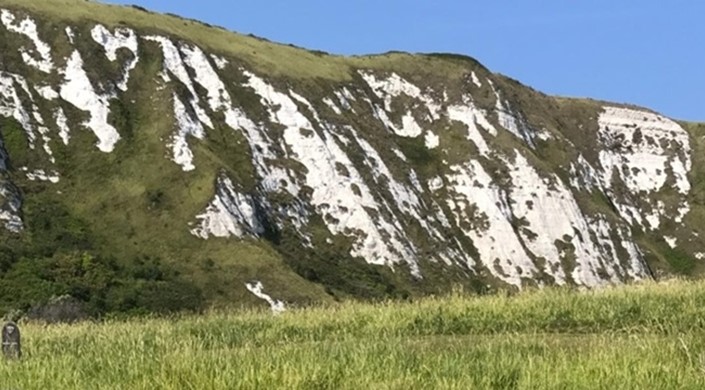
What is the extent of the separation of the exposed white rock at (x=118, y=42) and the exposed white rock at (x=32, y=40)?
6.24 meters

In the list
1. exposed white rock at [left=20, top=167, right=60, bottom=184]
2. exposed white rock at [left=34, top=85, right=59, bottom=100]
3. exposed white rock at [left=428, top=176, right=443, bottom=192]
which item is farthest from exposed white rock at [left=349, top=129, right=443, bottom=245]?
exposed white rock at [left=20, top=167, right=60, bottom=184]

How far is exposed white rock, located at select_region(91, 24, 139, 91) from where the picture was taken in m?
104

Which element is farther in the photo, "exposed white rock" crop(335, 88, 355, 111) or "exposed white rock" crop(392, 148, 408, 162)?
"exposed white rock" crop(335, 88, 355, 111)

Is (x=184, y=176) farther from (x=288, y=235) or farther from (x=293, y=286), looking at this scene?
(x=293, y=286)

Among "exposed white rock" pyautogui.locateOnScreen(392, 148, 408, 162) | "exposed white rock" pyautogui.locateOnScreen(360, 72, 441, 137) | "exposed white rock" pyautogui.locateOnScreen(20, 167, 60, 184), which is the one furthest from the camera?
"exposed white rock" pyautogui.locateOnScreen(360, 72, 441, 137)

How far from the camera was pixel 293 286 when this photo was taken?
81875 millimetres

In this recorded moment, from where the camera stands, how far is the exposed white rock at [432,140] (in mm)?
128500

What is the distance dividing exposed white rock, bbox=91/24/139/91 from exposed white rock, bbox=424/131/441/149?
143ft

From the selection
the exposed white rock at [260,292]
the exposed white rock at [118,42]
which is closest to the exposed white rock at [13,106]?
the exposed white rock at [118,42]

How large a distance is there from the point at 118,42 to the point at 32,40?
32.4 feet

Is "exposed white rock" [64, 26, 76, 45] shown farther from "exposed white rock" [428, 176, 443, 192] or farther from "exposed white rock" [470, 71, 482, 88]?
"exposed white rock" [470, 71, 482, 88]

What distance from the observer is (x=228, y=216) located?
90000 mm

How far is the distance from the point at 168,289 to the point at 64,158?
2256cm

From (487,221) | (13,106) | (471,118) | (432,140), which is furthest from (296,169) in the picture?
(471,118)
